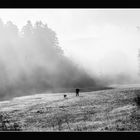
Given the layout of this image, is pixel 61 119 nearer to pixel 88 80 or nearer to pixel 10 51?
pixel 88 80

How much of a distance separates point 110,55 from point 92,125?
10589 cm

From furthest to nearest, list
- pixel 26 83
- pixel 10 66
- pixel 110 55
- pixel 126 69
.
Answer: pixel 110 55 → pixel 126 69 → pixel 10 66 → pixel 26 83

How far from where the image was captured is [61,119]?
63.6 feet

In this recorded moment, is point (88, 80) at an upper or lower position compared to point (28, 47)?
lower

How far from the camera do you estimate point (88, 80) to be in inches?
2643
